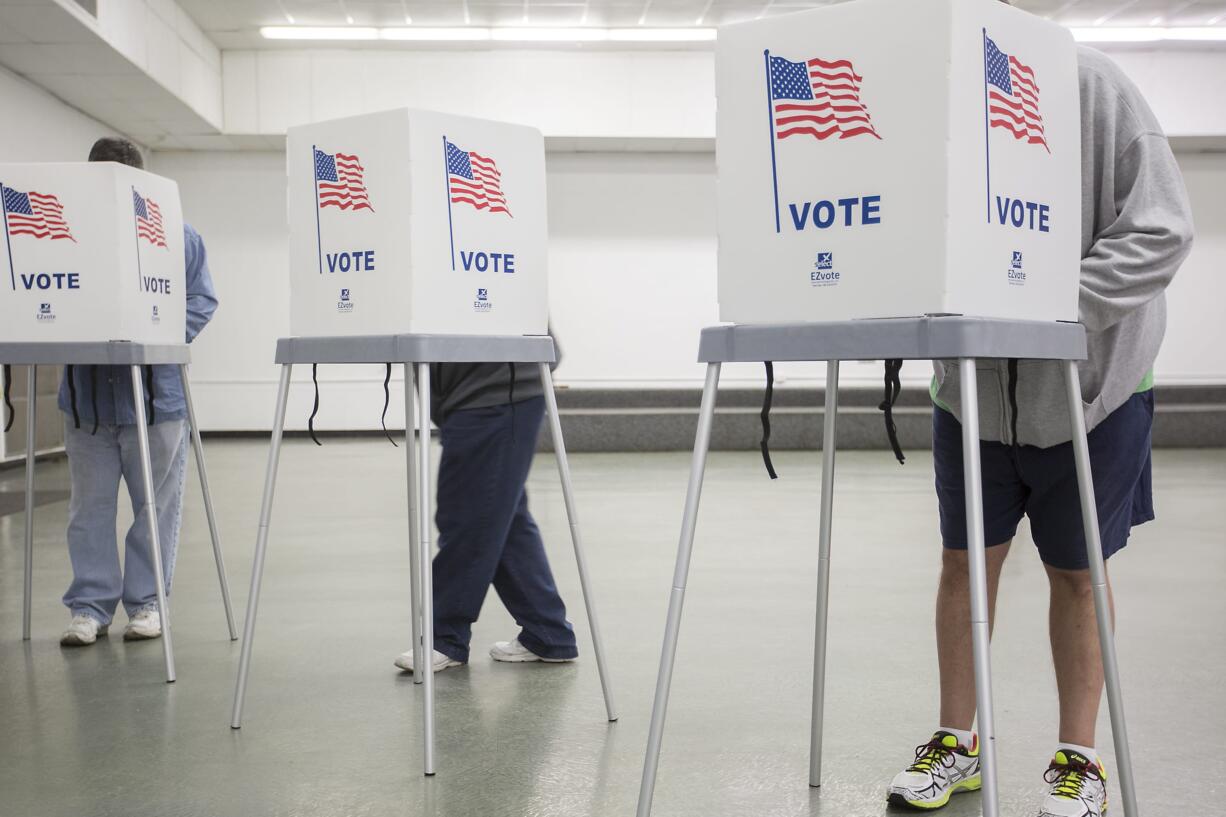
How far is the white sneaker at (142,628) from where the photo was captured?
2994 millimetres

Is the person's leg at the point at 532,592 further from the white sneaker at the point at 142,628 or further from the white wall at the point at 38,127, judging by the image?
the white wall at the point at 38,127

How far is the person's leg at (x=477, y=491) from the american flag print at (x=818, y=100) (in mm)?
1237

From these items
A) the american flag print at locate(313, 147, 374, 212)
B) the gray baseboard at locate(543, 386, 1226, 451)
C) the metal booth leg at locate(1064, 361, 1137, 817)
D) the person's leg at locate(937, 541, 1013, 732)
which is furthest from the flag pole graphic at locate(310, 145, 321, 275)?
the gray baseboard at locate(543, 386, 1226, 451)

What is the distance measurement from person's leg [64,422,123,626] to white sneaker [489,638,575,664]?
1094 mm

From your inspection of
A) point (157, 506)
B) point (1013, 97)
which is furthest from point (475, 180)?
point (157, 506)

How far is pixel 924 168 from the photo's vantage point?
1.32 metres

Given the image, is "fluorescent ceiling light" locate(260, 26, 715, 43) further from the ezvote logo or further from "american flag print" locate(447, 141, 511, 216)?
the ezvote logo

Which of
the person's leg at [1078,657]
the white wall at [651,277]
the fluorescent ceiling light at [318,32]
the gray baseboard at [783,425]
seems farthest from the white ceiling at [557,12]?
the person's leg at [1078,657]

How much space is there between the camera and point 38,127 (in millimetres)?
7895

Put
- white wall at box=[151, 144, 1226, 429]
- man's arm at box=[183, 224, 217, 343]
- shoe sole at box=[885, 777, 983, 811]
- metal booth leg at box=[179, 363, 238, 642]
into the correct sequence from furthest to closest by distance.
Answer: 1. white wall at box=[151, 144, 1226, 429]
2. man's arm at box=[183, 224, 217, 343]
3. metal booth leg at box=[179, 363, 238, 642]
4. shoe sole at box=[885, 777, 983, 811]

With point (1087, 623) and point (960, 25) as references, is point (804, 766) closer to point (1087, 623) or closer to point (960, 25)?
point (1087, 623)

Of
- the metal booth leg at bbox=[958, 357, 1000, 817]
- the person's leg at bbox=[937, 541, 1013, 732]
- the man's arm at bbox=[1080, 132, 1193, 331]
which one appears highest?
the man's arm at bbox=[1080, 132, 1193, 331]

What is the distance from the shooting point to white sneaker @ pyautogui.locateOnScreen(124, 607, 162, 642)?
118 inches

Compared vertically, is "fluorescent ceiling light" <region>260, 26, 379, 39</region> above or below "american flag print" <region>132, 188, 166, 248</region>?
above
